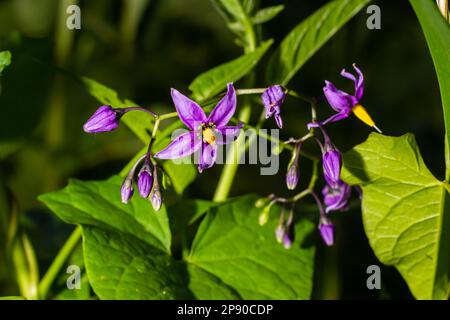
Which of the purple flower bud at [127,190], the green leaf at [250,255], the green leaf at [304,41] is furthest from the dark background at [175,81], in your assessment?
the purple flower bud at [127,190]

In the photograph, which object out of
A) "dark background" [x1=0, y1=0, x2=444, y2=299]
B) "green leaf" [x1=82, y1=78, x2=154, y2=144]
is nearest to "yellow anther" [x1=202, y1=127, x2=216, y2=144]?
"green leaf" [x1=82, y1=78, x2=154, y2=144]

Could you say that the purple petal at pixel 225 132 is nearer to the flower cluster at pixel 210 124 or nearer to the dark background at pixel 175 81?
the flower cluster at pixel 210 124

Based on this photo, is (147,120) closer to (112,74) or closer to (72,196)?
(72,196)

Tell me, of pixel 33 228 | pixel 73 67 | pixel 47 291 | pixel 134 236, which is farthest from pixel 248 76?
pixel 73 67

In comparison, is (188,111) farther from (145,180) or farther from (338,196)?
(338,196)

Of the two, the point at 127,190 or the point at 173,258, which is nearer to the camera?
the point at 127,190

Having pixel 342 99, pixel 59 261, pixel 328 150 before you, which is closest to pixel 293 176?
pixel 328 150
